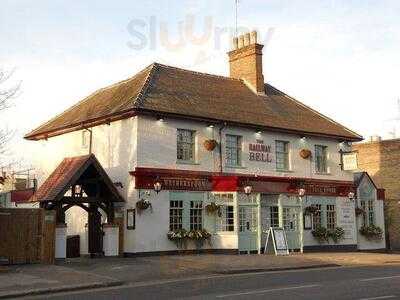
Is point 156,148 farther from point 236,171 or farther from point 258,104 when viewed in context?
point 258,104

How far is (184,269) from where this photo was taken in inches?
776

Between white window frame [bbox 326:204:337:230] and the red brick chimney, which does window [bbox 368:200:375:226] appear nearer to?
white window frame [bbox 326:204:337:230]

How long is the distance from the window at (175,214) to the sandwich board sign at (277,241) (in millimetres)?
4353

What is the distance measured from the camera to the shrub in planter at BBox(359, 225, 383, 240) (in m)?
33.3

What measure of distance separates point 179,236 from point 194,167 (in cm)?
330

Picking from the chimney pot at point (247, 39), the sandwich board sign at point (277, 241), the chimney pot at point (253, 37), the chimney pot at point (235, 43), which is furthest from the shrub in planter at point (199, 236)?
the chimney pot at point (235, 43)

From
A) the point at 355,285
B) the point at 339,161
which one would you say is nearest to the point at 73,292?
the point at 355,285

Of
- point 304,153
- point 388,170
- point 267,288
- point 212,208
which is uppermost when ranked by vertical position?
point 388,170

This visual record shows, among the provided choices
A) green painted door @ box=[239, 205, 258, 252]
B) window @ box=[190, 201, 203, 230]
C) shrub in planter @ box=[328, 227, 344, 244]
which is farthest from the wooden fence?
shrub in planter @ box=[328, 227, 344, 244]

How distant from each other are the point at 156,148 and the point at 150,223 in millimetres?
3274

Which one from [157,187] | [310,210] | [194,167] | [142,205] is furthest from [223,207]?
[310,210]

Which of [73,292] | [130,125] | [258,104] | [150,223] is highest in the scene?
[258,104]

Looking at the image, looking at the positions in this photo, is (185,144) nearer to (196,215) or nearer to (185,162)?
(185,162)

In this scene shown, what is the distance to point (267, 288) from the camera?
14.2 meters
